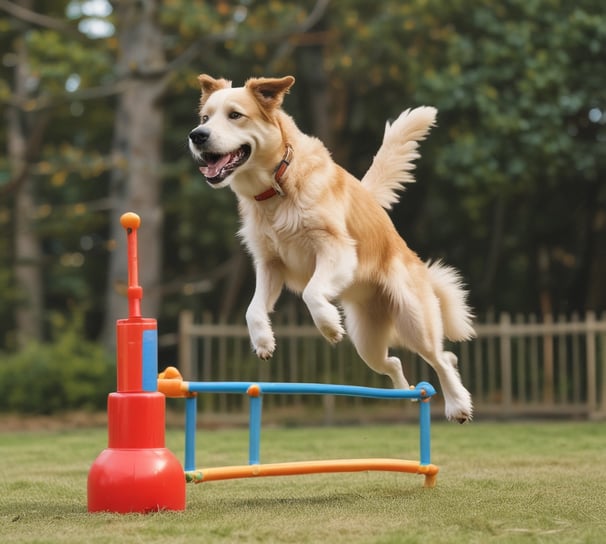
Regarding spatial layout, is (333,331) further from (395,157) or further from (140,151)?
(140,151)

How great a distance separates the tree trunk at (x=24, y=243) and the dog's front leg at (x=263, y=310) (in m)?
12.5

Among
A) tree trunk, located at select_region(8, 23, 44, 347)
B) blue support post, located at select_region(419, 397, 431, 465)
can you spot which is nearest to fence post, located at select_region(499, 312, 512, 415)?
blue support post, located at select_region(419, 397, 431, 465)

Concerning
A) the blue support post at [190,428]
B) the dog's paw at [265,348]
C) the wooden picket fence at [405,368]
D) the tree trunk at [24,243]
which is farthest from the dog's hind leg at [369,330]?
the tree trunk at [24,243]

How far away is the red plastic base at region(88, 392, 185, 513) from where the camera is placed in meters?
4.32

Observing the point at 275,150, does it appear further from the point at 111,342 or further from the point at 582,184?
the point at 582,184

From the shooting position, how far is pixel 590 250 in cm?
1495

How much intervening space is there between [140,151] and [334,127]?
357 centimetres

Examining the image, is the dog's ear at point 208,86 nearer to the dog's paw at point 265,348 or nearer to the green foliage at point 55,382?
the dog's paw at point 265,348

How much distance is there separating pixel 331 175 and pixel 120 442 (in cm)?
161

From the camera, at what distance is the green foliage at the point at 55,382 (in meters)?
12.8

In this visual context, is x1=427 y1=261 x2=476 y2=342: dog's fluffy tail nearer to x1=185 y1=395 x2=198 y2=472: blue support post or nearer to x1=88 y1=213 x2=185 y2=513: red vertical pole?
x1=185 y1=395 x2=198 y2=472: blue support post

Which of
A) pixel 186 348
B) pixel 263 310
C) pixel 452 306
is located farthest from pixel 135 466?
pixel 186 348

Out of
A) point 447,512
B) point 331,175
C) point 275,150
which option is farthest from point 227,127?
point 447,512

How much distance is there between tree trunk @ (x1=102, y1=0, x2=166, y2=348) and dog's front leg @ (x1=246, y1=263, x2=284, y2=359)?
8.32 m
